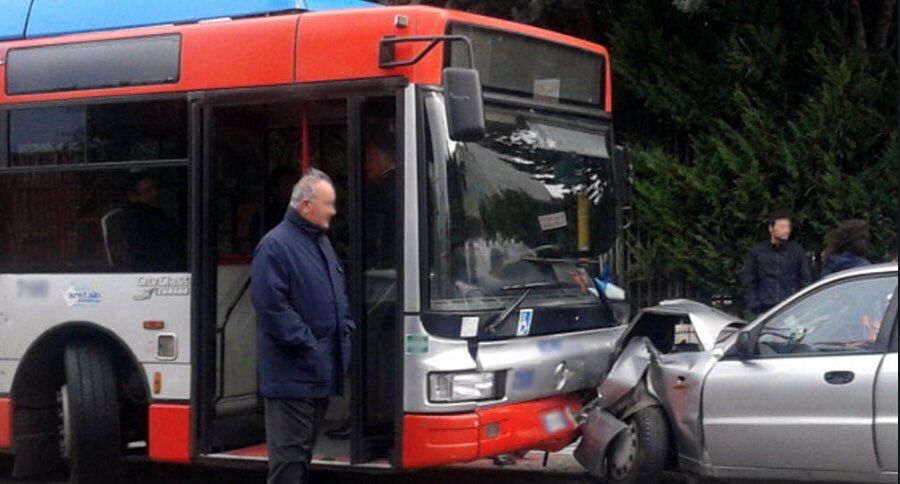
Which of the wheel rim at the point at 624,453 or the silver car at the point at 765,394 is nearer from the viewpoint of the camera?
the silver car at the point at 765,394

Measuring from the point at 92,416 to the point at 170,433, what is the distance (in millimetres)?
598

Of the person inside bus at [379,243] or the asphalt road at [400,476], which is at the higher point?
the person inside bus at [379,243]

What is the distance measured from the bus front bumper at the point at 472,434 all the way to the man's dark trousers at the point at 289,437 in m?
0.77

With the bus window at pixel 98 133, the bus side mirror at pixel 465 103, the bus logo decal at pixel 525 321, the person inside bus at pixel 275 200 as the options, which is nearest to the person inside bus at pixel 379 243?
the bus side mirror at pixel 465 103

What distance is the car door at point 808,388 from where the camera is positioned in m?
7.52

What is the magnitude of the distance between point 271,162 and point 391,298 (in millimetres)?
1440

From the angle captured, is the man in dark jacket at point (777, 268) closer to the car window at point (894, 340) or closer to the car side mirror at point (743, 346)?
the car side mirror at point (743, 346)

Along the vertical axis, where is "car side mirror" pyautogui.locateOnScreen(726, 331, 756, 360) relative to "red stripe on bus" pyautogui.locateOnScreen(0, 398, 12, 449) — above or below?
above

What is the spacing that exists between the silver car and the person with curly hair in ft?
6.24

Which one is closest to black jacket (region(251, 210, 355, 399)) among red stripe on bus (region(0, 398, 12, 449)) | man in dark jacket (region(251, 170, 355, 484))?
man in dark jacket (region(251, 170, 355, 484))

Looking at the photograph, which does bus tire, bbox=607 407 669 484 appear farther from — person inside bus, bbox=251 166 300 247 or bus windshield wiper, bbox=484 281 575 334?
person inside bus, bbox=251 166 300 247

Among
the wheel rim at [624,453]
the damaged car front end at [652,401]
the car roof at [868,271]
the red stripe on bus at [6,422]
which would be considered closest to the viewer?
the car roof at [868,271]

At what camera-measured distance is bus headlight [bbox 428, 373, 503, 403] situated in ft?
25.8

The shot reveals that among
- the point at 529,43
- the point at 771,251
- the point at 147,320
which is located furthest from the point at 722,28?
the point at 147,320
